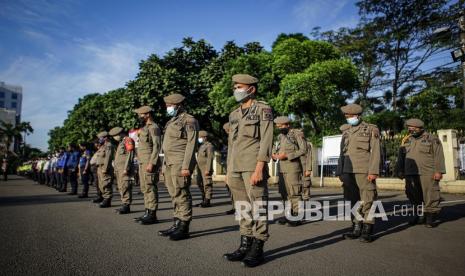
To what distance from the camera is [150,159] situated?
6113mm

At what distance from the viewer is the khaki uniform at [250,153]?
3.99 m

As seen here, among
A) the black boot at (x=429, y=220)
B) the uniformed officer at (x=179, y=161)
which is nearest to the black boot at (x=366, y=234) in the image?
the black boot at (x=429, y=220)

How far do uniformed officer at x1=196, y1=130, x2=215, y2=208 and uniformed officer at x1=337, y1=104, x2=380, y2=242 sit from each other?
13.9 ft

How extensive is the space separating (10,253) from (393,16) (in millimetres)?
31990

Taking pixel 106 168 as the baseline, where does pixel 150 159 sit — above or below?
above

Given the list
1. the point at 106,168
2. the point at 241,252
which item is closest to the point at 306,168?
the point at 106,168

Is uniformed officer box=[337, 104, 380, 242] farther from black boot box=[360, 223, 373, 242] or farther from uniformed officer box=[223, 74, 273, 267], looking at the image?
uniformed officer box=[223, 74, 273, 267]

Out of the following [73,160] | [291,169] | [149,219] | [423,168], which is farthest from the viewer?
[73,160]

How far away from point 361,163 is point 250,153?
88.2 inches

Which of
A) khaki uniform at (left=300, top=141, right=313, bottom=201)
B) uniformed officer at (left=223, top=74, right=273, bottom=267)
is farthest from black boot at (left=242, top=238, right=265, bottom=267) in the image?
khaki uniform at (left=300, top=141, right=313, bottom=201)

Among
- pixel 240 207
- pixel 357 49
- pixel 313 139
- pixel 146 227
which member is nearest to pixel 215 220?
pixel 146 227

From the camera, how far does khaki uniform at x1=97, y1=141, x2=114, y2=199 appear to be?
8.84 metres

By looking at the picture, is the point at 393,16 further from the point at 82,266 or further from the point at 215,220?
the point at 82,266

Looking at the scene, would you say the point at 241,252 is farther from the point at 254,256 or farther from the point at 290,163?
the point at 290,163
